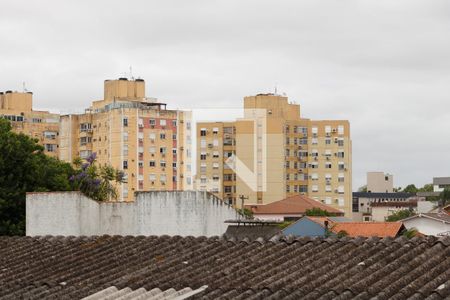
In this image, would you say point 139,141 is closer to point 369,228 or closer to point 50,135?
point 50,135

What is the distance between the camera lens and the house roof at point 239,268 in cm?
1054

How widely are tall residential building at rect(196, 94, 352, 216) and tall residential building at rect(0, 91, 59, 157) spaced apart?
801 inches

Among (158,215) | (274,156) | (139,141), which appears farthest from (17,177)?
(274,156)

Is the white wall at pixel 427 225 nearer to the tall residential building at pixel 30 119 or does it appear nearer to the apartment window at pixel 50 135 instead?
the tall residential building at pixel 30 119

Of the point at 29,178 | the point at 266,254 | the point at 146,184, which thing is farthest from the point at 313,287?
the point at 146,184

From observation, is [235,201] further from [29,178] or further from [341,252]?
[341,252]

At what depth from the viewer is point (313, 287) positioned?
1065cm

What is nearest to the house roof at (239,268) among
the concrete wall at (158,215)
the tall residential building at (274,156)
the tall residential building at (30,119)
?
the concrete wall at (158,215)

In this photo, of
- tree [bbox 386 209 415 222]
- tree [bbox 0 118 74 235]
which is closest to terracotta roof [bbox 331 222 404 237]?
tree [bbox 0 118 74 235]

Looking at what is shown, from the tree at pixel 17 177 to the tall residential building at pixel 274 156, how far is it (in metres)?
98.6

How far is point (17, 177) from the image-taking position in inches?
1823

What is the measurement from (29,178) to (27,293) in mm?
35407

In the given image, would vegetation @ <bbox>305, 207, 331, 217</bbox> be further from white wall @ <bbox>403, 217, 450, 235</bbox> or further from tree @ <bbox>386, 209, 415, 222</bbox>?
white wall @ <bbox>403, 217, 450, 235</bbox>

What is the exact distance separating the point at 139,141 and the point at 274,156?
21.7 m
